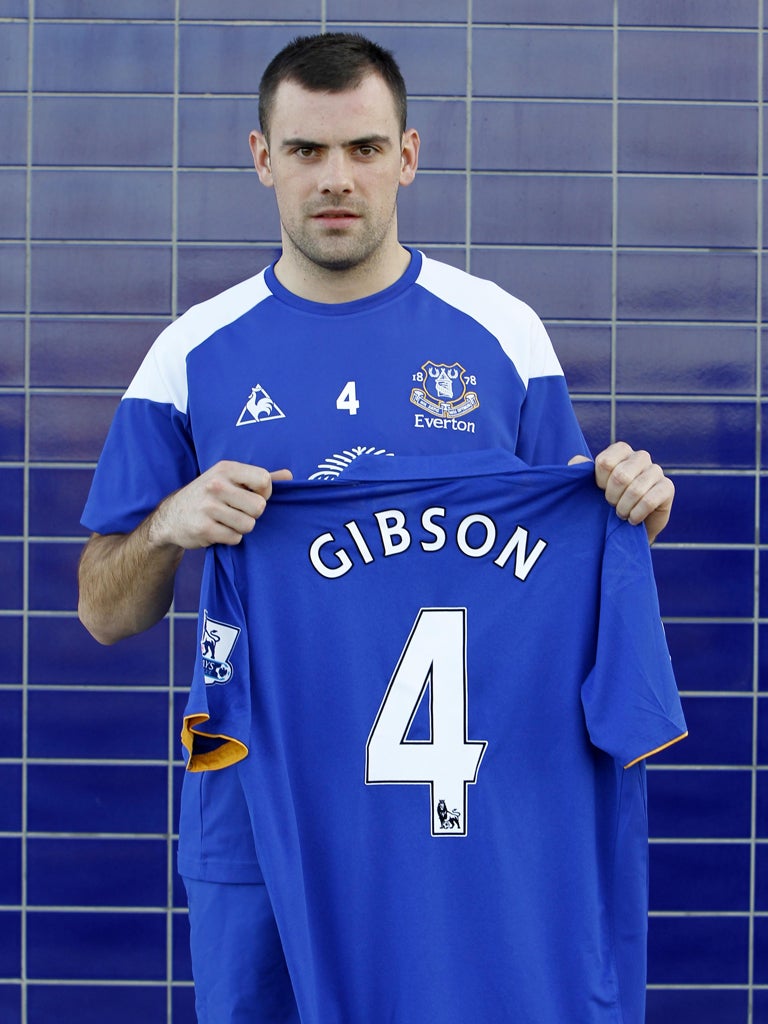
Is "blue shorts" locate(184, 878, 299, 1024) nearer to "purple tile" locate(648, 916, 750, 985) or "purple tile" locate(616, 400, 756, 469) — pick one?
"purple tile" locate(648, 916, 750, 985)

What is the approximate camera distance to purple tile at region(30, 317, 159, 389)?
2.82 m

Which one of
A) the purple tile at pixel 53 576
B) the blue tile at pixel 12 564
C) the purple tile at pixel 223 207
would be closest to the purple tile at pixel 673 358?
the purple tile at pixel 223 207

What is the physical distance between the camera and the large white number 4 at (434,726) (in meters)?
1.64

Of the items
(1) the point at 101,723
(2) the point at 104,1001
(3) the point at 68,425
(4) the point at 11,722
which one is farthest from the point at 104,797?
(3) the point at 68,425

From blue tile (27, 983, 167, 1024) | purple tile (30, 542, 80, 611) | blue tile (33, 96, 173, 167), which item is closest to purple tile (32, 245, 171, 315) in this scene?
blue tile (33, 96, 173, 167)

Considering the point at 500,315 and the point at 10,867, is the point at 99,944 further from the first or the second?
the point at 500,315

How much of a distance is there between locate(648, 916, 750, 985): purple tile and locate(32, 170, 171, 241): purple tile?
2.11 m

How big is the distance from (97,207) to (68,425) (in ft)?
1.74

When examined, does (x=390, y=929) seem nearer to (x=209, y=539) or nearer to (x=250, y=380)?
(x=209, y=539)

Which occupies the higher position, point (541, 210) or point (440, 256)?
point (541, 210)

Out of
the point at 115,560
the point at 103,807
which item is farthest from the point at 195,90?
the point at 103,807

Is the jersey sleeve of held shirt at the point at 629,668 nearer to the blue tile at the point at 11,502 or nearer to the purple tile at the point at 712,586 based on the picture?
the purple tile at the point at 712,586

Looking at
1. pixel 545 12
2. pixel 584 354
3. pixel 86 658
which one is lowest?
pixel 86 658

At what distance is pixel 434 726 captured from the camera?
1.66 meters
